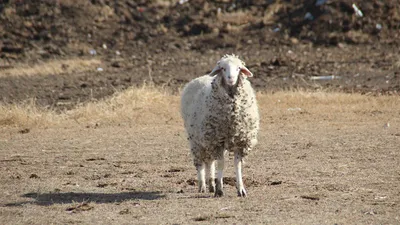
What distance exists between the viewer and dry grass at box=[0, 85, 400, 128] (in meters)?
15.4

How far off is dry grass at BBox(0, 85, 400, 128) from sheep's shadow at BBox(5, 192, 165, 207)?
6.06m

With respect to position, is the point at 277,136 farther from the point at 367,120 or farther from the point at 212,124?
the point at 212,124

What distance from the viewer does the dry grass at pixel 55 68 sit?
74.3 ft

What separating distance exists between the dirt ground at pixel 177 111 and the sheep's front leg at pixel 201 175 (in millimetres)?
292

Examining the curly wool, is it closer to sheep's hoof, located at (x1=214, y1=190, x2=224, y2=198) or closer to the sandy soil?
sheep's hoof, located at (x1=214, y1=190, x2=224, y2=198)

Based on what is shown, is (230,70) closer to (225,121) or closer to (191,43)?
(225,121)

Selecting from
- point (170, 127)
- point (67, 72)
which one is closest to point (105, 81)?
point (67, 72)

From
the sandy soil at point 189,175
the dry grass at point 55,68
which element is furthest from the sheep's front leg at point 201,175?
the dry grass at point 55,68

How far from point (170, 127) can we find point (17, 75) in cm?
894

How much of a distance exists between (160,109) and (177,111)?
380 mm

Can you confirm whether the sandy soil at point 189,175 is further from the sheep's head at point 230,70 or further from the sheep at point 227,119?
the sheep's head at point 230,70

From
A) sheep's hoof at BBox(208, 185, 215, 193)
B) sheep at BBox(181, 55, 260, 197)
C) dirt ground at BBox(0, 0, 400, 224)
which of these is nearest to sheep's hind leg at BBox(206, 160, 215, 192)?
sheep's hoof at BBox(208, 185, 215, 193)

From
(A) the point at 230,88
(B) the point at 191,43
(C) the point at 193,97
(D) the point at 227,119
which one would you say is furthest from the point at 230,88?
(B) the point at 191,43

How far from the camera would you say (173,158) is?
11.7 m
